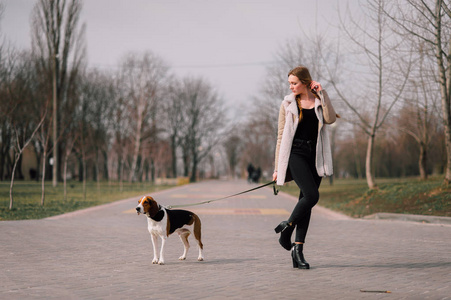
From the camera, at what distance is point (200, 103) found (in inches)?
2719

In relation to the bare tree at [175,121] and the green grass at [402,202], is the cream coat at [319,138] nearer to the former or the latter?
the green grass at [402,202]

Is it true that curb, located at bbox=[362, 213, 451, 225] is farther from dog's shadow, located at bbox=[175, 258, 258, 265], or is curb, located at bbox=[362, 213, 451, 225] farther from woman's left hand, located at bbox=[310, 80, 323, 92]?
woman's left hand, located at bbox=[310, 80, 323, 92]

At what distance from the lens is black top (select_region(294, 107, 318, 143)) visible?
5840 millimetres

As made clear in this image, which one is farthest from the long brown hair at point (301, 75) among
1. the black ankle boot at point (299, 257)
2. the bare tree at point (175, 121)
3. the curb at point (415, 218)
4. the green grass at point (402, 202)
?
the bare tree at point (175, 121)

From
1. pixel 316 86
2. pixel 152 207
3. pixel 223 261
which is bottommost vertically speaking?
pixel 223 261

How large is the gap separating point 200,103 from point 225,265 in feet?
207

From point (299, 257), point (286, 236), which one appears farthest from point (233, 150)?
point (286, 236)

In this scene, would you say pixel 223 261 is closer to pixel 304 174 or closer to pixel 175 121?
pixel 304 174

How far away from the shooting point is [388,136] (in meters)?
33.8

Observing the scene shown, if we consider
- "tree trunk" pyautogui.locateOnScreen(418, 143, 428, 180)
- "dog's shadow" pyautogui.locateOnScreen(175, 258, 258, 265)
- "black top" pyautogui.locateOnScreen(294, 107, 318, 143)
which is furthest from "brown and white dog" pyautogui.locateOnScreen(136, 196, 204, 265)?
"tree trunk" pyautogui.locateOnScreen(418, 143, 428, 180)

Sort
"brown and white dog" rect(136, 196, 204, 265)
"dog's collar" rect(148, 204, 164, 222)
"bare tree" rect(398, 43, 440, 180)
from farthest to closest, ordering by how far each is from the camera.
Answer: "bare tree" rect(398, 43, 440, 180) < "dog's collar" rect(148, 204, 164, 222) < "brown and white dog" rect(136, 196, 204, 265)

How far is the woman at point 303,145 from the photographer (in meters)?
5.74

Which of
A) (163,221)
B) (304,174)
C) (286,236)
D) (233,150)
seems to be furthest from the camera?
(233,150)

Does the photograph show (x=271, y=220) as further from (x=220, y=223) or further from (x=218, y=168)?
(x=218, y=168)
